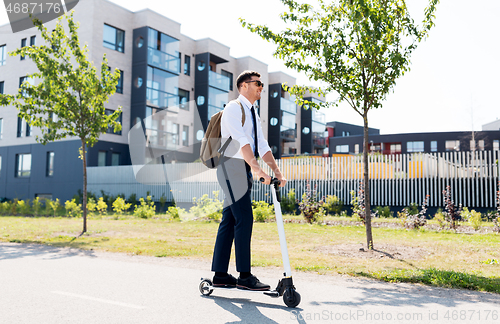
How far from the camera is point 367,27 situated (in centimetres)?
732

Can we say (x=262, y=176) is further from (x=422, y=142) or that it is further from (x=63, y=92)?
(x=422, y=142)

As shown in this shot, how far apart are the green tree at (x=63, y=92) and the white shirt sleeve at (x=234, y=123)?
29.4ft

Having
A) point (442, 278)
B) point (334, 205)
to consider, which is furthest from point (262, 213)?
point (442, 278)

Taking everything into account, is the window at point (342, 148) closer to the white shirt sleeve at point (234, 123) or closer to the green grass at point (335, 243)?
the green grass at point (335, 243)

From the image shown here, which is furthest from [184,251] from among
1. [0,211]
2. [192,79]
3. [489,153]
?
[192,79]

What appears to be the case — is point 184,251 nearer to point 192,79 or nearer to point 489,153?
point 489,153

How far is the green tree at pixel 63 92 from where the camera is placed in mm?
11500

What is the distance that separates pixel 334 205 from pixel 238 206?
14.2 meters

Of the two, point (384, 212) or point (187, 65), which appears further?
point (187, 65)

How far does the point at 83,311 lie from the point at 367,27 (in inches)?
247

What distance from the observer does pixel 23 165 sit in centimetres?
3119

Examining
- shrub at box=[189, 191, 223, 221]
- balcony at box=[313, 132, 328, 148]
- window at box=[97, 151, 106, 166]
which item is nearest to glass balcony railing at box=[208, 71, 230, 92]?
window at box=[97, 151, 106, 166]

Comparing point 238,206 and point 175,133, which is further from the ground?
point 175,133

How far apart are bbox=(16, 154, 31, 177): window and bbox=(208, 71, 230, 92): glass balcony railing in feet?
49.7
